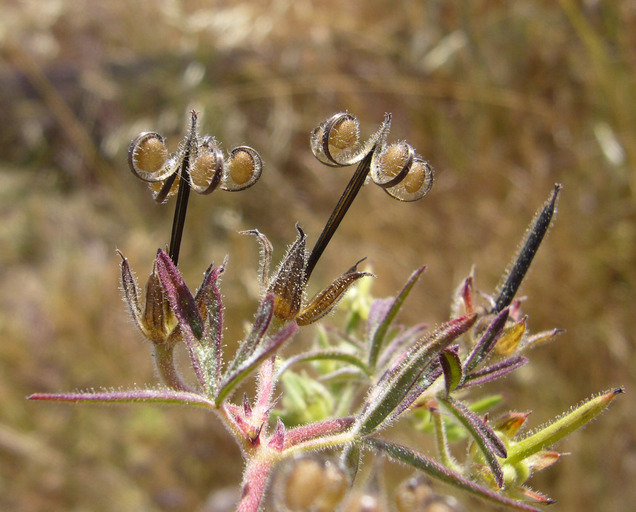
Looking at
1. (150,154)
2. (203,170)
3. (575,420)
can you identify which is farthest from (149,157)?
(575,420)

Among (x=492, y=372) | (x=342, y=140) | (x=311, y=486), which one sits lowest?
(x=311, y=486)

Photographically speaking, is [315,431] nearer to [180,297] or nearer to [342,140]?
[180,297]

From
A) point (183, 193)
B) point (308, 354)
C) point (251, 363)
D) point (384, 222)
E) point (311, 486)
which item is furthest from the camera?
point (384, 222)

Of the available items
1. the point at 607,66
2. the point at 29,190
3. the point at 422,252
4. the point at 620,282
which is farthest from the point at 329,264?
the point at 29,190

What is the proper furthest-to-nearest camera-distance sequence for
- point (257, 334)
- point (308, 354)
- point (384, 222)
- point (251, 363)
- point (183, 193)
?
point (384, 222), point (308, 354), point (183, 193), point (257, 334), point (251, 363)

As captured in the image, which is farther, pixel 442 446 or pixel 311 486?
pixel 442 446

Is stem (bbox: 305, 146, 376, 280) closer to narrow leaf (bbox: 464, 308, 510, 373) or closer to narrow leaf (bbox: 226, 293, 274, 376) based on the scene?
narrow leaf (bbox: 226, 293, 274, 376)

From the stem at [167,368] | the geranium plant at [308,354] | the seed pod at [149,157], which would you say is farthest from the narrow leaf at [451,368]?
the seed pod at [149,157]

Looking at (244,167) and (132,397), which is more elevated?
(244,167)
